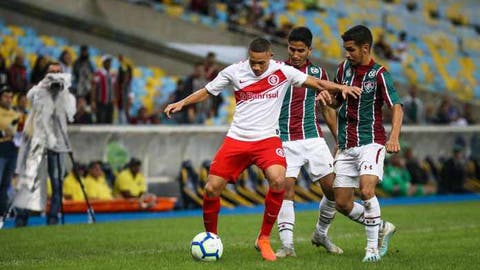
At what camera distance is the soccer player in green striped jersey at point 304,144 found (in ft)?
35.4

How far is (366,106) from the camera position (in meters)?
10.4

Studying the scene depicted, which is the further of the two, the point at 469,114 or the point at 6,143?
the point at 469,114

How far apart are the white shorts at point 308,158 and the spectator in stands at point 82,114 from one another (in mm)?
9906

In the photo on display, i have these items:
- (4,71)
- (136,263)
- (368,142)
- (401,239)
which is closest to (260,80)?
(368,142)

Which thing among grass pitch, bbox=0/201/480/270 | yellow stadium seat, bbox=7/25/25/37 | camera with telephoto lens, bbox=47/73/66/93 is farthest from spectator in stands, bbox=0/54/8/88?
grass pitch, bbox=0/201/480/270

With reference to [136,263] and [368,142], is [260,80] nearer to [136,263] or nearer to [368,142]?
[368,142]

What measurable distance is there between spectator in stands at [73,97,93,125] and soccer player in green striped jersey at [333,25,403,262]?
33.9 ft

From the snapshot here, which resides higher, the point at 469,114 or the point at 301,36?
the point at 301,36

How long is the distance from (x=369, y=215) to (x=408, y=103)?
17.5 m

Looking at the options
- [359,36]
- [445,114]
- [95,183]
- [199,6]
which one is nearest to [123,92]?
[95,183]

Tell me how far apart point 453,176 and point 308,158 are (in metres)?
16.2

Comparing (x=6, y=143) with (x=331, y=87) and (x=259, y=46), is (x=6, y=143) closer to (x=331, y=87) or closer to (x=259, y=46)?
(x=259, y=46)

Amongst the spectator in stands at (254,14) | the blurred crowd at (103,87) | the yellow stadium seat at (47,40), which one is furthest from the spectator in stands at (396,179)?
the yellow stadium seat at (47,40)

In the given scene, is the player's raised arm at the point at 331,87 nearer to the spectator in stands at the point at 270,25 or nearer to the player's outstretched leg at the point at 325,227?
the player's outstretched leg at the point at 325,227
